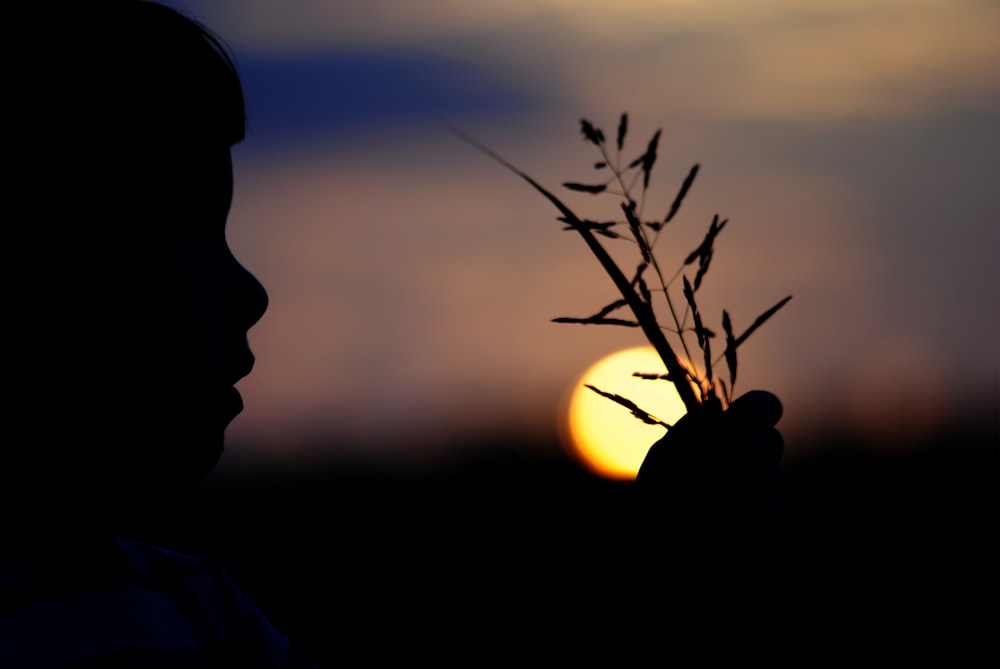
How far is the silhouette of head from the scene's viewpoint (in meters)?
1.90

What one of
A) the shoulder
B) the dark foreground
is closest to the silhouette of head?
the shoulder

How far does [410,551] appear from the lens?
8.13 ft

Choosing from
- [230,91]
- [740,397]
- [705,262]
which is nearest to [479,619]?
[740,397]

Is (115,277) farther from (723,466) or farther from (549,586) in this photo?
(723,466)

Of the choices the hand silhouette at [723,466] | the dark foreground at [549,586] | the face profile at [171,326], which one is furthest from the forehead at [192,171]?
the hand silhouette at [723,466]

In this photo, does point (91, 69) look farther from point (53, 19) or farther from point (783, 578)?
point (783, 578)

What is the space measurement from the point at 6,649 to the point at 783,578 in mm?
1398

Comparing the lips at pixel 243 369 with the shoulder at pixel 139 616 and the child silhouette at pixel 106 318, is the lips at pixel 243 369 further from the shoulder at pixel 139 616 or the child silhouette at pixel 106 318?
the shoulder at pixel 139 616

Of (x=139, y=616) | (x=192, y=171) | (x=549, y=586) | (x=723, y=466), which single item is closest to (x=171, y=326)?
(x=192, y=171)

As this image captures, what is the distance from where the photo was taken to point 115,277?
1937 millimetres

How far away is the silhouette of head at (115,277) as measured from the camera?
1.90m

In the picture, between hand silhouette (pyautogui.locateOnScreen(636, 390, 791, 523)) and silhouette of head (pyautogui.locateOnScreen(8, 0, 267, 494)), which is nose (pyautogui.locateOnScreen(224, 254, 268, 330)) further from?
hand silhouette (pyautogui.locateOnScreen(636, 390, 791, 523))

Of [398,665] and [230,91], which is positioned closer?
[230,91]

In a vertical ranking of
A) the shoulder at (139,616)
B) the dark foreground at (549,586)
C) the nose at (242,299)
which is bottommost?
the shoulder at (139,616)
